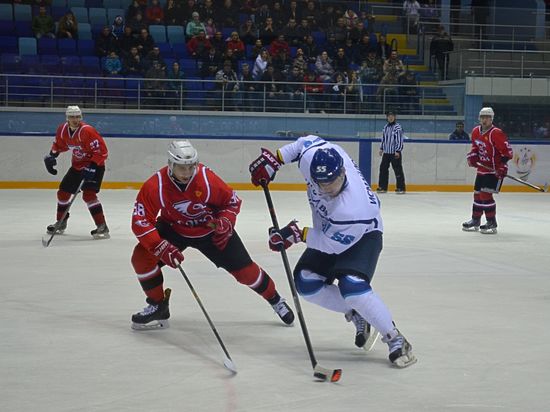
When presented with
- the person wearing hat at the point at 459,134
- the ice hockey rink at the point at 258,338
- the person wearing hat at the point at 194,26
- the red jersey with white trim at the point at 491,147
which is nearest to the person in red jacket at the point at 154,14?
the person wearing hat at the point at 194,26

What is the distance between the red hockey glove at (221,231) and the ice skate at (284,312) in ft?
1.51

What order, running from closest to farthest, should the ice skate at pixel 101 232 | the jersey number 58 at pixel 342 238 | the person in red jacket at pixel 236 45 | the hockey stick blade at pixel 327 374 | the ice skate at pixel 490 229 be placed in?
the hockey stick blade at pixel 327 374, the jersey number 58 at pixel 342 238, the ice skate at pixel 101 232, the ice skate at pixel 490 229, the person in red jacket at pixel 236 45

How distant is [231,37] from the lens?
56.2 ft

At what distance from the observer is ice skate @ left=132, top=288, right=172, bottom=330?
493 cm

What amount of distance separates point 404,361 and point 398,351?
0.05m

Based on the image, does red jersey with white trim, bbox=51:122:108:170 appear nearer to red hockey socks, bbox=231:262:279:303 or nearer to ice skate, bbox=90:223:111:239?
ice skate, bbox=90:223:111:239

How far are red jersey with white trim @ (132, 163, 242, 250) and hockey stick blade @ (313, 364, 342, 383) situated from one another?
3.82ft

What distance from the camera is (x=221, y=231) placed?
4.74 meters

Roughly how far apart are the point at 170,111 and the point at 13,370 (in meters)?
11.6

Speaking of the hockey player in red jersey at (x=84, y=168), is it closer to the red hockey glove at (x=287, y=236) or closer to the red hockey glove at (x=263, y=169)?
the red hockey glove at (x=263, y=169)

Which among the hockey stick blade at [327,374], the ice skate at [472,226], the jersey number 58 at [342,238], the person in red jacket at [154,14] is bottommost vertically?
the ice skate at [472,226]

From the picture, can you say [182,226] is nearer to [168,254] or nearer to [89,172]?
[168,254]

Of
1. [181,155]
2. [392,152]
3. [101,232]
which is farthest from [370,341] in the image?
[392,152]

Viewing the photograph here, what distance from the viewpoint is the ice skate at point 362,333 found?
14.7ft
